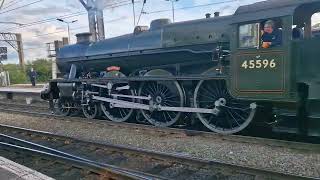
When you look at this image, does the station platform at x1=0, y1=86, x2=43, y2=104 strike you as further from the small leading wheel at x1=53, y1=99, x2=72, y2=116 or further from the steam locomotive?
the steam locomotive

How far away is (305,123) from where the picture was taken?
7.67m

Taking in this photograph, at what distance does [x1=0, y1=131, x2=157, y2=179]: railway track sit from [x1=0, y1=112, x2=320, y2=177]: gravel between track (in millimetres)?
1539

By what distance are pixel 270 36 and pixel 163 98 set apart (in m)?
3.75

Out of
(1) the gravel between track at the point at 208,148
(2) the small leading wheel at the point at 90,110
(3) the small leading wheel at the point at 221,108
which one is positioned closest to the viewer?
(1) the gravel between track at the point at 208,148

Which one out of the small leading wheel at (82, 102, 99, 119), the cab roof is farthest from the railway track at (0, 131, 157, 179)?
the cab roof

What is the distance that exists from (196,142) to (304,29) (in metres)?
3.24

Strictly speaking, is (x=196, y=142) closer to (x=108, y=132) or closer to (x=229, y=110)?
(x=229, y=110)

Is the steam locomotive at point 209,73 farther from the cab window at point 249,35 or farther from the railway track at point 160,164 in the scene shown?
the railway track at point 160,164

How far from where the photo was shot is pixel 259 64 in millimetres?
7836

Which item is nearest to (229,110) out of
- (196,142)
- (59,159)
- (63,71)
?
(196,142)

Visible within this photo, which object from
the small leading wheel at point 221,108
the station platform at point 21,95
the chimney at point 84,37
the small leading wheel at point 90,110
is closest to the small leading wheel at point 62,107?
the small leading wheel at point 90,110

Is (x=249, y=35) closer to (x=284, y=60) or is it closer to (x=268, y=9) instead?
(x=268, y=9)

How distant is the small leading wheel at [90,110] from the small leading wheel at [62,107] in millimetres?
1001

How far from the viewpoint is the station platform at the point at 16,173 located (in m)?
5.49
